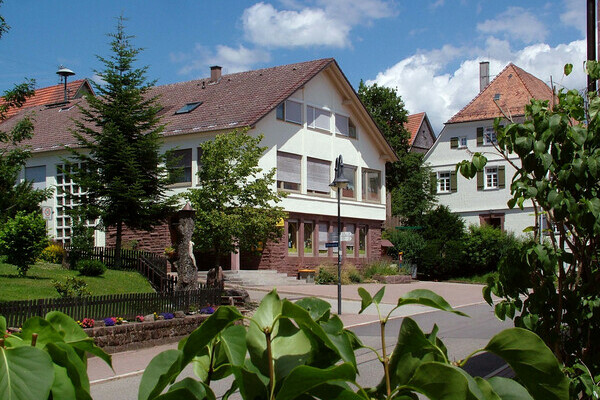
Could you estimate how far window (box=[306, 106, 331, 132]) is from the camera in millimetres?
37153

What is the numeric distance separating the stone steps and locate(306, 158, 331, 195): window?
528 centimetres

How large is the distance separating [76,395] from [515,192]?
442 centimetres

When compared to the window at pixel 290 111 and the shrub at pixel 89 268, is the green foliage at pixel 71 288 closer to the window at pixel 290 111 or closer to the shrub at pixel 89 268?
the shrub at pixel 89 268

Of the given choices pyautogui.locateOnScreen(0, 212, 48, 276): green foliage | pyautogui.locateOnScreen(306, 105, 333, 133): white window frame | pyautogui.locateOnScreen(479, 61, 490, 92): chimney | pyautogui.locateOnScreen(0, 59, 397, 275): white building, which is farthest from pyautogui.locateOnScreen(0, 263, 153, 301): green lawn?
pyautogui.locateOnScreen(479, 61, 490, 92): chimney

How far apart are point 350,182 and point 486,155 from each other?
41.9ft

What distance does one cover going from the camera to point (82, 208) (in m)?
24.0

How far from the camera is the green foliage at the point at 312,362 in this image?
3.03 ft

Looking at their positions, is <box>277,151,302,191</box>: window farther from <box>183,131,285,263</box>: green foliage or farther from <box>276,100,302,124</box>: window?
<box>183,131,285,263</box>: green foliage

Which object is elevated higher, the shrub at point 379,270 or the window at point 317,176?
the window at point 317,176

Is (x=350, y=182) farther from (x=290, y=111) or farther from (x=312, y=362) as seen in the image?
(x=312, y=362)

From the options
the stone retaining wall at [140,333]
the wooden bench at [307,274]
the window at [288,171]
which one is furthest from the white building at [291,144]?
the stone retaining wall at [140,333]

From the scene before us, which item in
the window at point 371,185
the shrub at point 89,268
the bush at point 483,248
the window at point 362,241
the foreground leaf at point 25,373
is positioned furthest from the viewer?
the window at point 371,185

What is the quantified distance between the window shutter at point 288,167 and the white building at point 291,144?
5 cm

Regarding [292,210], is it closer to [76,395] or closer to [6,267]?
[6,267]
